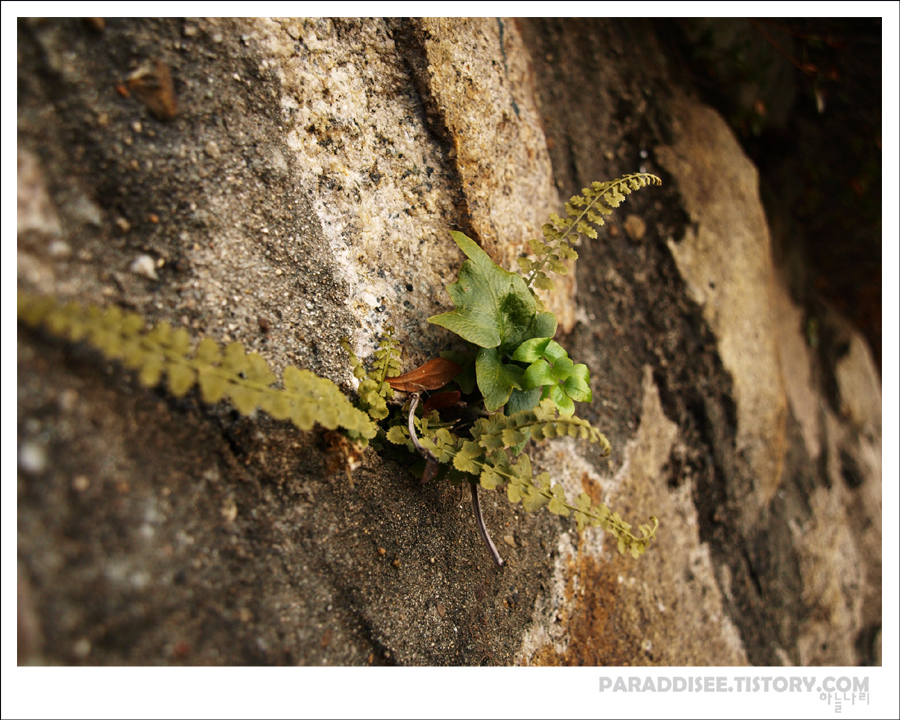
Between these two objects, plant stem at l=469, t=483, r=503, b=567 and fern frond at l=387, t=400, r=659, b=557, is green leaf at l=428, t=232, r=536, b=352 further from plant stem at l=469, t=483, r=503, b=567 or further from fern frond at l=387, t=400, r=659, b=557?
plant stem at l=469, t=483, r=503, b=567

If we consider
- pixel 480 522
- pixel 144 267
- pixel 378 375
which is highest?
pixel 144 267

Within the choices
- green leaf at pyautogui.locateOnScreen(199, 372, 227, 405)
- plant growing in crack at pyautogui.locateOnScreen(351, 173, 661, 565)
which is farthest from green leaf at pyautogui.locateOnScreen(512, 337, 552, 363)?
green leaf at pyautogui.locateOnScreen(199, 372, 227, 405)

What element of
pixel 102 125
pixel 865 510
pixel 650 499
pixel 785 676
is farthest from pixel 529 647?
pixel 865 510

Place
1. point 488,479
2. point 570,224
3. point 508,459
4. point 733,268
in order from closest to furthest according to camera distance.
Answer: point 488,479 → point 508,459 → point 570,224 → point 733,268

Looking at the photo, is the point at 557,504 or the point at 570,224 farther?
the point at 570,224

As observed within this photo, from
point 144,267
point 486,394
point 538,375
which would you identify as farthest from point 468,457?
point 144,267

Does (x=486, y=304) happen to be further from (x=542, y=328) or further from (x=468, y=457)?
(x=468, y=457)

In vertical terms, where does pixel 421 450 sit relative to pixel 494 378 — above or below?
below
